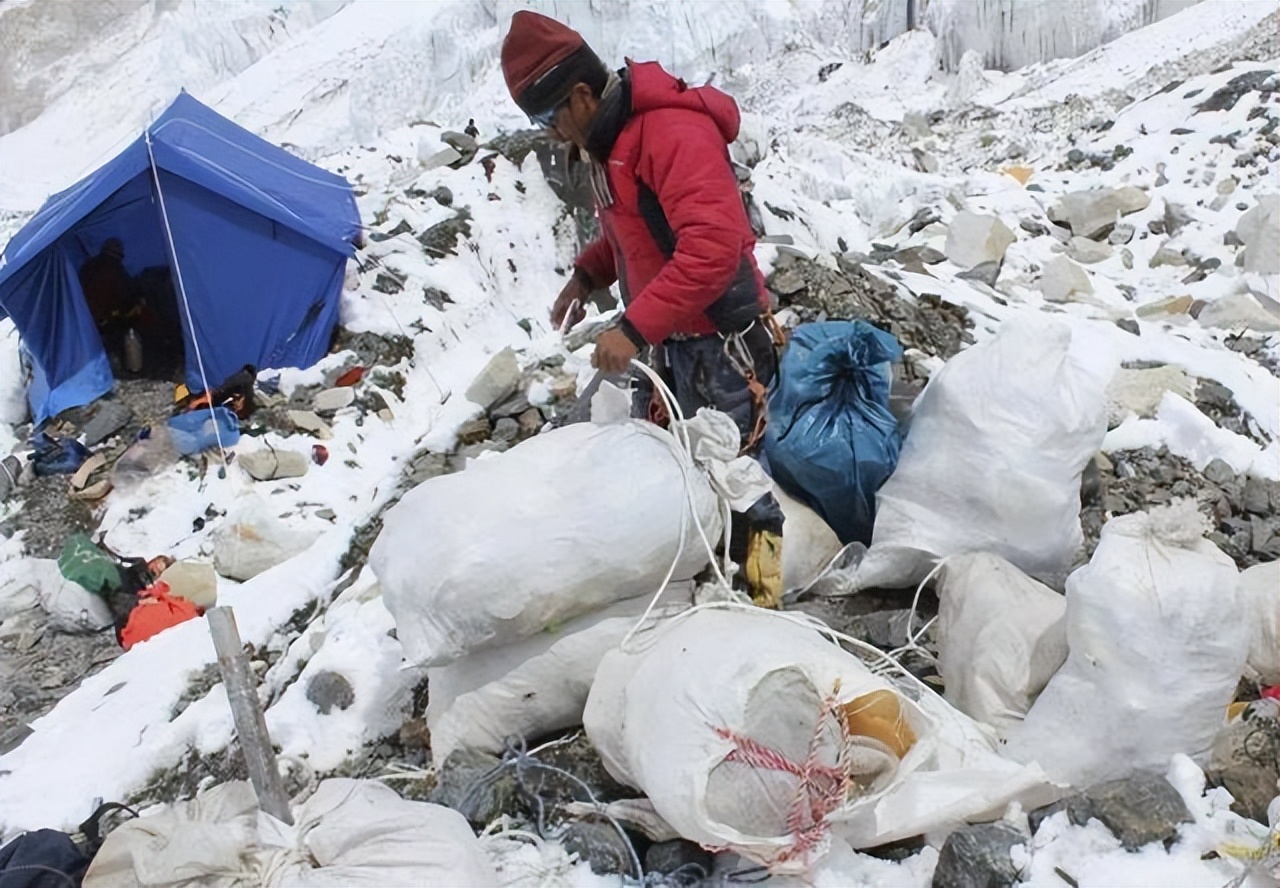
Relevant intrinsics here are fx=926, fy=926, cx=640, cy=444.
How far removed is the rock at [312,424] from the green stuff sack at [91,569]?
3.68 feet

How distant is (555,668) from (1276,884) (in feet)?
3.82

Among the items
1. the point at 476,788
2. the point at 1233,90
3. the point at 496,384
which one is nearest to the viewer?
the point at 476,788

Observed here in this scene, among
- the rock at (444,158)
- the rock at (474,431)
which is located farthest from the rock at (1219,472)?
the rock at (444,158)

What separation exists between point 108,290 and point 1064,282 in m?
5.39

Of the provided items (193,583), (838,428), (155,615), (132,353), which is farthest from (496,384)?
(132,353)

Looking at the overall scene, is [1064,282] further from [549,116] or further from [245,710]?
[245,710]

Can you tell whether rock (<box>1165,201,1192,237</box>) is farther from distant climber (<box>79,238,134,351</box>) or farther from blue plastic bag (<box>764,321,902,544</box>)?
distant climber (<box>79,238,134,351</box>)

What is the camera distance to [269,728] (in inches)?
80.3

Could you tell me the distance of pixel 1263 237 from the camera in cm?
479

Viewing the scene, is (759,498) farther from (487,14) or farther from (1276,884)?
(487,14)

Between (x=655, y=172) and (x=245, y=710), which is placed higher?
(x=655, y=172)

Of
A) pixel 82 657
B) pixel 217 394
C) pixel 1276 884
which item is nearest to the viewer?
pixel 1276 884

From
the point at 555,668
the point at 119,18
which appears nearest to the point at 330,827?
the point at 555,668

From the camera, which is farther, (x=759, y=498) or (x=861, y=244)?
(x=861, y=244)
